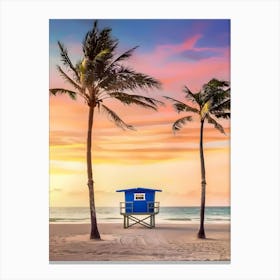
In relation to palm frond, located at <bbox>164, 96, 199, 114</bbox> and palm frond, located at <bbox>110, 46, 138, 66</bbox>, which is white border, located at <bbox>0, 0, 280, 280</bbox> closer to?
palm frond, located at <bbox>110, 46, 138, 66</bbox>

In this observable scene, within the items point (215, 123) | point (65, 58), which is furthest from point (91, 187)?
point (215, 123)

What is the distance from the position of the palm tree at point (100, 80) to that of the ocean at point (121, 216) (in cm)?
17

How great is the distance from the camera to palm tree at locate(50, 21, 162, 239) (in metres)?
10.5

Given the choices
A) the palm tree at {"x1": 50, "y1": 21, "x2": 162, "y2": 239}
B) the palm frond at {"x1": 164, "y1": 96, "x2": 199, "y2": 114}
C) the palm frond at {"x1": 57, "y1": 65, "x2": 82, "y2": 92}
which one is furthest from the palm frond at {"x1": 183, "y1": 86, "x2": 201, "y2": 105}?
the palm frond at {"x1": 57, "y1": 65, "x2": 82, "y2": 92}

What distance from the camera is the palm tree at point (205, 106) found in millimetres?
10539

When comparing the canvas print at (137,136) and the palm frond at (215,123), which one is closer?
the canvas print at (137,136)

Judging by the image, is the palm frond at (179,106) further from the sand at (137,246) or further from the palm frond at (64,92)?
the sand at (137,246)

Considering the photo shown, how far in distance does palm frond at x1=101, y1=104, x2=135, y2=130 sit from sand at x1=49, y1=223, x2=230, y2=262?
1630 millimetres
